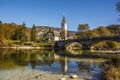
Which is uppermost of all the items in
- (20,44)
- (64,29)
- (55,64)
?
(64,29)

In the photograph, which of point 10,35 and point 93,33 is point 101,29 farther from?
point 10,35

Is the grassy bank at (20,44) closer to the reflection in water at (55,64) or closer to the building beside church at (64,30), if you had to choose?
the building beside church at (64,30)

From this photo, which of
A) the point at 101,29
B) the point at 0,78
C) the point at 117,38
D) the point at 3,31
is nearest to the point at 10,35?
the point at 3,31

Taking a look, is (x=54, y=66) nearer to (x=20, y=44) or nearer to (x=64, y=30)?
(x=20, y=44)

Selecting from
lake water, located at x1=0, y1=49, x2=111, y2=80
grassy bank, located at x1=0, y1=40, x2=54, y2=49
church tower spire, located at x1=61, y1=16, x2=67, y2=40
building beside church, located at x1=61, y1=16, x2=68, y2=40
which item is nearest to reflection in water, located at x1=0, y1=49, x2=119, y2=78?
lake water, located at x1=0, y1=49, x2=111, y2=80

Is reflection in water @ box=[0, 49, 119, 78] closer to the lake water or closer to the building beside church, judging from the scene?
the lake water

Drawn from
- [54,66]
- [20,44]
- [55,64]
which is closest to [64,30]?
[20,44]

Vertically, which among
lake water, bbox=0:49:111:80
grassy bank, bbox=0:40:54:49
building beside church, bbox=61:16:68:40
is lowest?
lake water, bbox=0:49:111:80

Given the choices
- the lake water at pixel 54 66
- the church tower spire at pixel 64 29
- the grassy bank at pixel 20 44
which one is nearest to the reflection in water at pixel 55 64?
the lake water at pixel 54 66

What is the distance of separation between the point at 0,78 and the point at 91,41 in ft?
275

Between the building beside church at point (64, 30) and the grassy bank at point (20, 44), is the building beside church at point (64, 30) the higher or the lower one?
the higher one

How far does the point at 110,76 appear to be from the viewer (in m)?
26.8

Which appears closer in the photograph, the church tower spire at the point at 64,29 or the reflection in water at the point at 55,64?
the reflection in water at the point at 55,64

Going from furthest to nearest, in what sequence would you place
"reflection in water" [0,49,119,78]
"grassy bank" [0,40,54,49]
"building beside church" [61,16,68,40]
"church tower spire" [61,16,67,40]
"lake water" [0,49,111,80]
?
"building beside church" [61,16,68,40] → "church tower spire" [61,16,67,40] → "grassy bank" [0,40,54,49] → "reflection in water" [0,49,119,78] → "lake water" [0,49,111,80]
